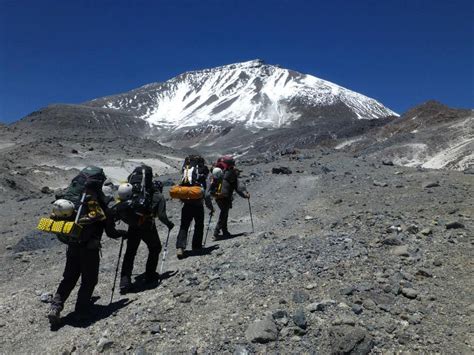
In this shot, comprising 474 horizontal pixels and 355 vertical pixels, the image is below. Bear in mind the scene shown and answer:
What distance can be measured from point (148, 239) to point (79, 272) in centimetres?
116

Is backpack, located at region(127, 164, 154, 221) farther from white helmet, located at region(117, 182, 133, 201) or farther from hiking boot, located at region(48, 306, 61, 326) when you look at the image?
hiking boot, located at region(48, 306, 61, 326)

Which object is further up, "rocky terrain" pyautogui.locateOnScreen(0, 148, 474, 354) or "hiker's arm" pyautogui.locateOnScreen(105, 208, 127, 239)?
"hiker's arm" pyautogui.locateOnScreen(105, 208, 127, 239)

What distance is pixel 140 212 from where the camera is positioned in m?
6.85

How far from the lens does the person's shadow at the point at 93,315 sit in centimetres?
618

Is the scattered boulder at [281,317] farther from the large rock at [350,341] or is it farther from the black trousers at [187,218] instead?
the black trousers at [187,218]

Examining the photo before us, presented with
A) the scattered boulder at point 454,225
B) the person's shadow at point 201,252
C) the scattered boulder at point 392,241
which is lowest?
the person's shadow at point 201,252

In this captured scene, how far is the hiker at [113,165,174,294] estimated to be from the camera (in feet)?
22.1

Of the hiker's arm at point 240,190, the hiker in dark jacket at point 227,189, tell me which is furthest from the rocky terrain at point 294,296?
the hiker's arm at point 240,190

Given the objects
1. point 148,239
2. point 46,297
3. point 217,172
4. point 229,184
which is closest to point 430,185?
point 229,184

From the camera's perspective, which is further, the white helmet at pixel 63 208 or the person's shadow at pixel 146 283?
the person's shadow at pixel 146 283

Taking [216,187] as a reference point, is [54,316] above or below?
below

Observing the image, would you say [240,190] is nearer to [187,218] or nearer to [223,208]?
[223,208]

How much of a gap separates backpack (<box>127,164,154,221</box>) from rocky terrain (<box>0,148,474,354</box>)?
118 cm

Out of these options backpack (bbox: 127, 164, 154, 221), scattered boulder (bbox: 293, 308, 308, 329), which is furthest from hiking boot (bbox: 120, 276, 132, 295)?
scattered boulder (bbox: 293, 308, 308, 329)
